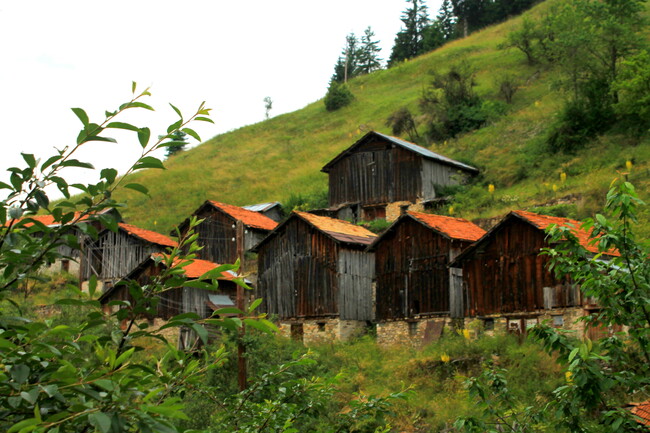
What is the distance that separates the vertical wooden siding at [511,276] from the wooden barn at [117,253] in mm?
22584

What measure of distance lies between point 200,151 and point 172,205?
63.3ft

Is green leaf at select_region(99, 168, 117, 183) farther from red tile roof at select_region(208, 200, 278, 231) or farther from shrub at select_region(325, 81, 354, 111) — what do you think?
shrub at select_region(325, 81, 354, 111)

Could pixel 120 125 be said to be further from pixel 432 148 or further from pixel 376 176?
pixel 432 148

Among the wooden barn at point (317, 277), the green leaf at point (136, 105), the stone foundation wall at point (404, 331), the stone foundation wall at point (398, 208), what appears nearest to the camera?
the green leaf at point (136, 105)

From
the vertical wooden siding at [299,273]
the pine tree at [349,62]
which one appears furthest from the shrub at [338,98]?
the vertical wooden siding at [299,273]

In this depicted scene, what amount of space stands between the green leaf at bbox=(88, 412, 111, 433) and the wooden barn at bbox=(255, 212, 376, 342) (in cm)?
2841

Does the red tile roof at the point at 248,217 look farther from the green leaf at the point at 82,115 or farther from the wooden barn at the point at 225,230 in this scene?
the green leaf at the point at 82,115

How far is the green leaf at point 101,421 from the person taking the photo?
298 centimetres

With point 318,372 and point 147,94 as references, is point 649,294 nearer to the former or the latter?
point 147,94

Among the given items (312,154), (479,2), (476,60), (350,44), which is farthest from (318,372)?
(350,44)

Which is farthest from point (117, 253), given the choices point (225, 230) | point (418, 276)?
point (418, 276)

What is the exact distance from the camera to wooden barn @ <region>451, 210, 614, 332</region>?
24.1 metres

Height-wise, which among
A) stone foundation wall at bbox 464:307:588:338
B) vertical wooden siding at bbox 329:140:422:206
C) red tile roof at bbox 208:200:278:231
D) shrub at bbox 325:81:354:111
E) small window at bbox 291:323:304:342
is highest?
shrub at bbox 325:81:354:111

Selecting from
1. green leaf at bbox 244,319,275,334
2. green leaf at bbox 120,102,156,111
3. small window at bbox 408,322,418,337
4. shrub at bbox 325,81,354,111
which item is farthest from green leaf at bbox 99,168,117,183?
shrub at bbox 325,81,354,111
